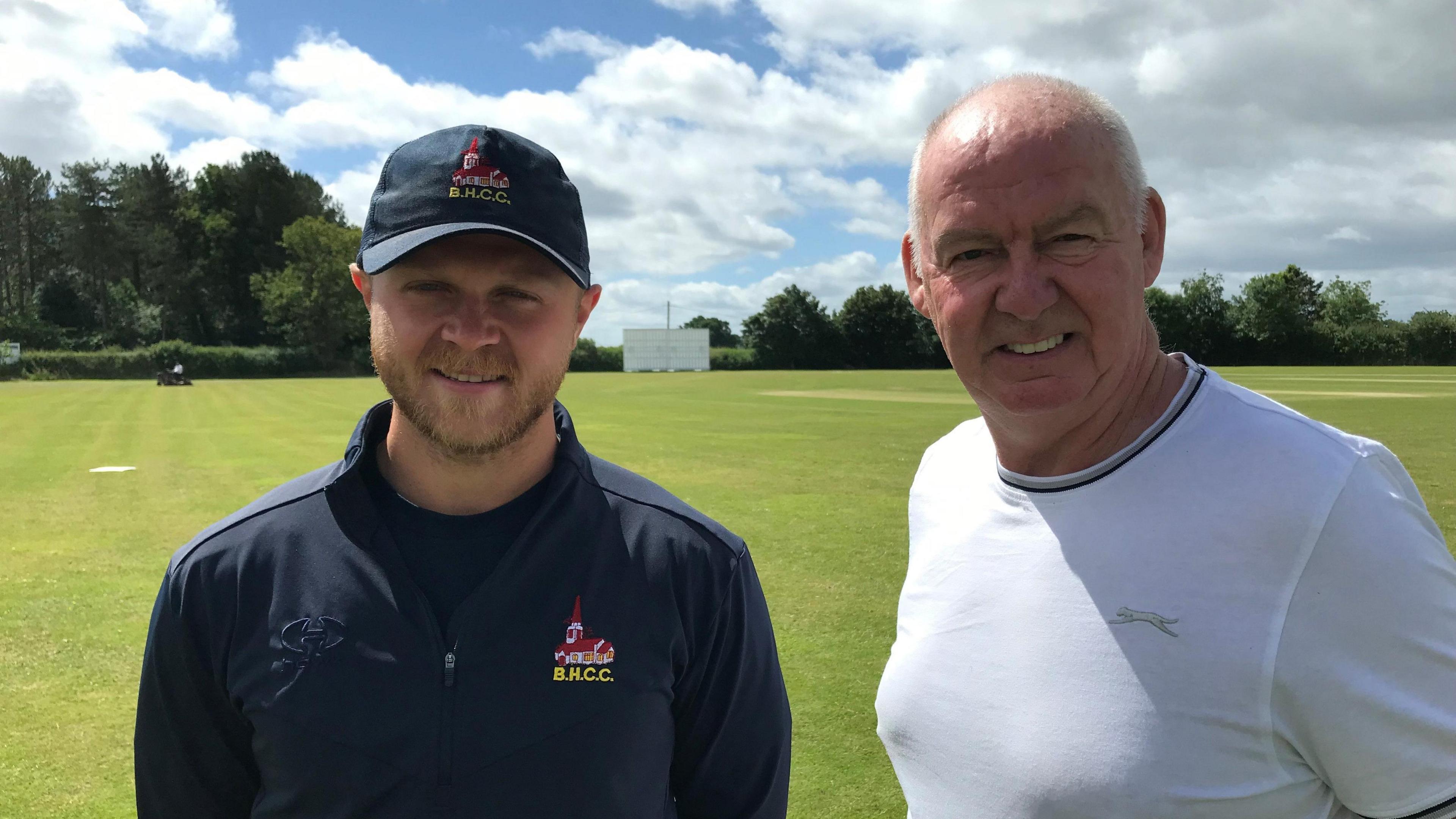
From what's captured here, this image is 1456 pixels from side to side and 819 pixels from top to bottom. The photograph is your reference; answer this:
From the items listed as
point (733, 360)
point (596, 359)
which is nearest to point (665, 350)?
point (733, 360)

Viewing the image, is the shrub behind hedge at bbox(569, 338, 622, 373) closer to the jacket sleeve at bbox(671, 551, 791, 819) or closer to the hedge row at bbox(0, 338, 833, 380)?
the hedge row at bbox(0, 338, 833, 380)

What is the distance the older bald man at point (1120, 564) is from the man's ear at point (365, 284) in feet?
4.50

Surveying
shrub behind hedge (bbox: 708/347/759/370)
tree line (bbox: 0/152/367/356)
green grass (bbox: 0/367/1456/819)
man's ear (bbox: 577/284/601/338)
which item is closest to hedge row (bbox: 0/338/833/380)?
shrub behind hedge (bbox: 708/347/759/370)

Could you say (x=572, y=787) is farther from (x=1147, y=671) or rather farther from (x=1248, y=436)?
(x=1248, y=436)

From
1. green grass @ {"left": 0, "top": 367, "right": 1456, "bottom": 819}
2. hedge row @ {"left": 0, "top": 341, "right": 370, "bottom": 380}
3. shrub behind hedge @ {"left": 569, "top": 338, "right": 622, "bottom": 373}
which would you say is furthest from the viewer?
shrub behind hedge @ {"left": 569, "top": 338, "right": 622, "bottom": 373}

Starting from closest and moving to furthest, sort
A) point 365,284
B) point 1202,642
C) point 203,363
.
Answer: point 1202,642 < point 365,284 < point 203,363

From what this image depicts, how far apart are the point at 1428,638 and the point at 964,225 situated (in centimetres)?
119

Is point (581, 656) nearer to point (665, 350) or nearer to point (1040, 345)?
point (1040, 345)

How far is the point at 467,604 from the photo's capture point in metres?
1.95

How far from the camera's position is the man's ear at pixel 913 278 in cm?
240

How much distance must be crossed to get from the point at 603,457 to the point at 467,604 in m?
14.9

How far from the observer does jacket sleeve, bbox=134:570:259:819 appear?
198 centimetres

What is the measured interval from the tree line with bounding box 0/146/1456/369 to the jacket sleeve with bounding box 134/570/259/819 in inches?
3058

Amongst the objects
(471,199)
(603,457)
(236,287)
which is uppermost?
(236,287)
